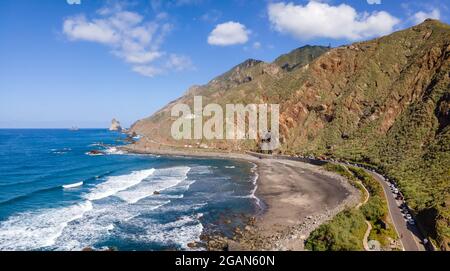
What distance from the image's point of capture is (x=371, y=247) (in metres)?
29.2

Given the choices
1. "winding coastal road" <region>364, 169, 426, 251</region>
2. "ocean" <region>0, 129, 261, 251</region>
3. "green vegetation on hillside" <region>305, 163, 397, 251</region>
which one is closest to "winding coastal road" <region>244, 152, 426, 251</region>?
"winding coastal road" <region>364, 169, 426, 251</region>

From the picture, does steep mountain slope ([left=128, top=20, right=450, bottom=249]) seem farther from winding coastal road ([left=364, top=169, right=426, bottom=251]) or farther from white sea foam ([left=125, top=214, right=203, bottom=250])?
white sea foam ([left=125, top=214, right=203, bottom=250])

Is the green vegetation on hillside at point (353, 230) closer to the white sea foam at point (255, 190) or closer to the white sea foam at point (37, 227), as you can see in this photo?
the white sea foam at point (255, 190)

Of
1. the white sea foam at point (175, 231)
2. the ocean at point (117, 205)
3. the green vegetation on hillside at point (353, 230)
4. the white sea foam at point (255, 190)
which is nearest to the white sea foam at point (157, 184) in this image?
the ocean at point (117, 205)

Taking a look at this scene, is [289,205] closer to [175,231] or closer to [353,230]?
[353,230]

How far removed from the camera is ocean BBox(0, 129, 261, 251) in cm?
3456

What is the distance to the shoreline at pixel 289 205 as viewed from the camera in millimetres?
33344

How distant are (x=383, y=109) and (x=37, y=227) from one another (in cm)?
8415

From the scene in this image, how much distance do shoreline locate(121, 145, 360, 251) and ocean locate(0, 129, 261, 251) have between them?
2.13 metres

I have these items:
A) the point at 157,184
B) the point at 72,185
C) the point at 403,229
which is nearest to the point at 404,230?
the point at 403,229

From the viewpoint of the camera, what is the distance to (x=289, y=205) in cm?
4759
